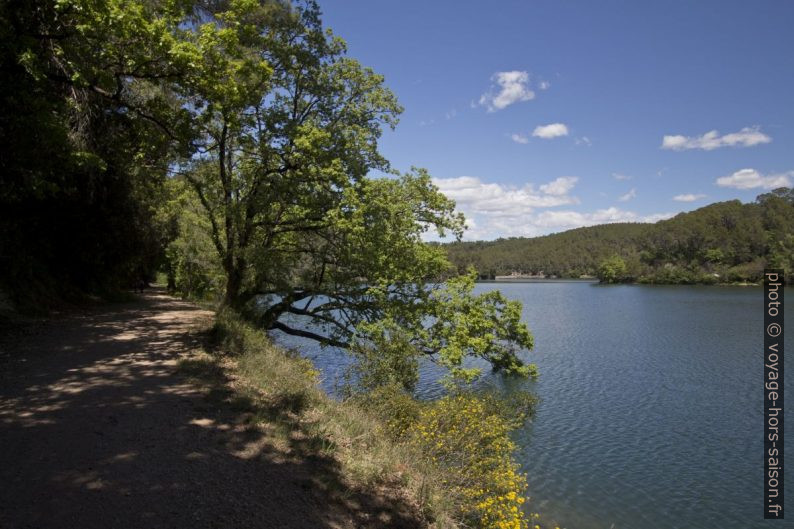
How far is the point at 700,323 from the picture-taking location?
42.3m

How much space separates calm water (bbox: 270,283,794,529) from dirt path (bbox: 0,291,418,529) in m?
6.46

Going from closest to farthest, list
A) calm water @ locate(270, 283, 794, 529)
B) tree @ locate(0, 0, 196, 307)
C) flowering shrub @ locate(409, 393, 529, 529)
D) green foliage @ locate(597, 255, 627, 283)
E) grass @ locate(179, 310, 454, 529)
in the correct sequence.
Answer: grass @ locate(179, 310, 454, 529) → flowering shrub @ locate(409, 393, 529, 529) → tree @ locate(0, 0, 196, 307) → calm water @ locate(270, 283, 794, 529) → green foliage @ locate(597, 255, 627, 283)

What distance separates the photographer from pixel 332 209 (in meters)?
14.1

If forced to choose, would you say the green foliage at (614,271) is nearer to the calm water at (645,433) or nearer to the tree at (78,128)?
the calm water at (645,433)

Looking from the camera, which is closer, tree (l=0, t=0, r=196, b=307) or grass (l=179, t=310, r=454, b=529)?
grass (l=179, t=310, r=454, b=529)

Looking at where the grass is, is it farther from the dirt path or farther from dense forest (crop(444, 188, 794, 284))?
dense forest (crop(444, 188, 794, 284))

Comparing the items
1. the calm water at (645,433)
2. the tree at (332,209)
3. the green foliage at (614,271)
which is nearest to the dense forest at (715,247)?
the green foliage at (614,271)

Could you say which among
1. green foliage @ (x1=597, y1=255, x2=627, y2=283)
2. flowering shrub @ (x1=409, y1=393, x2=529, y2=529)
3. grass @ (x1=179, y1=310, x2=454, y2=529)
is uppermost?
green foliage @ (x1=597, y1=255, x2=627, y2=283)

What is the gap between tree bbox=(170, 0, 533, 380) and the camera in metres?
13.8

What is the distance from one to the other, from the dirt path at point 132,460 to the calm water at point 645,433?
6455 mm

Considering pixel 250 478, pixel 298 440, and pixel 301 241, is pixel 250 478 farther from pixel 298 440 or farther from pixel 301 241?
pixel 301 241

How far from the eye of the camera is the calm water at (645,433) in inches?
431

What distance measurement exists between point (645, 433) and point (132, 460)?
15.8 metres

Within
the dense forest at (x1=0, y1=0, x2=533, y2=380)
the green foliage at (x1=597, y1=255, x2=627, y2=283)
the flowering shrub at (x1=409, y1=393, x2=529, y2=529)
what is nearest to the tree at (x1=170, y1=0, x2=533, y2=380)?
the dense forest at (x1=0, y1=0, x2=533, y2=380)
